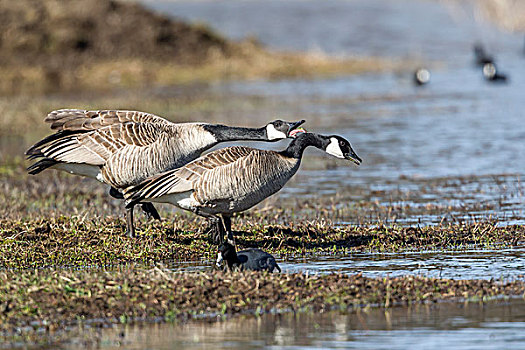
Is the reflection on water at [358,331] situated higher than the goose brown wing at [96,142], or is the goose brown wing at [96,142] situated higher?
the goose brown wing at [96,142]

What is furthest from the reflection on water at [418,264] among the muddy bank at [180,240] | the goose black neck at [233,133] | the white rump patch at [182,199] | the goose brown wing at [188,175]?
the goose black neck at [233,133]

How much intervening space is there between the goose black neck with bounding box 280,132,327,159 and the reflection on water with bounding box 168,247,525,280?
1132mm

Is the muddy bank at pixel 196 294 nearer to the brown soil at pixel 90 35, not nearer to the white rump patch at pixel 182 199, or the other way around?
the white rump patch at pixel 182 199

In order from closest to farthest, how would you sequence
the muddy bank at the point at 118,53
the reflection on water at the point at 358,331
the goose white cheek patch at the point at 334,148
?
the reflection on water at the point at 358,331, the goose white cheek patch at the point at 334,148, the muddy bank at the point at 118,53

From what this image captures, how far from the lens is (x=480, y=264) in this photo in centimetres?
896

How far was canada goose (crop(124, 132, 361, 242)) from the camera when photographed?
9.16 meters

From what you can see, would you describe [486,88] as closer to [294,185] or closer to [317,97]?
[317,97]

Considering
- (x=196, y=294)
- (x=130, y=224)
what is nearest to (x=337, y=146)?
(x=130, y=224)

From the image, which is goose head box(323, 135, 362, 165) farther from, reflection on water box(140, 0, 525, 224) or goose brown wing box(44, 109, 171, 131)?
reflection on water box(140, 0, 525, 224)

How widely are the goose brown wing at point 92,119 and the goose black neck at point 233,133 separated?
0.77 m

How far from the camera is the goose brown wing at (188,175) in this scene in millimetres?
9250

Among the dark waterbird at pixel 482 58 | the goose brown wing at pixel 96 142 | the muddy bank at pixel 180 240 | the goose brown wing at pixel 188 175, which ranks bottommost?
the muddy bank at pixel 180 240

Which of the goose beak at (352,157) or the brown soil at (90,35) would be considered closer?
the goose beak at (352,157)

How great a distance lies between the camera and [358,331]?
6.66m
